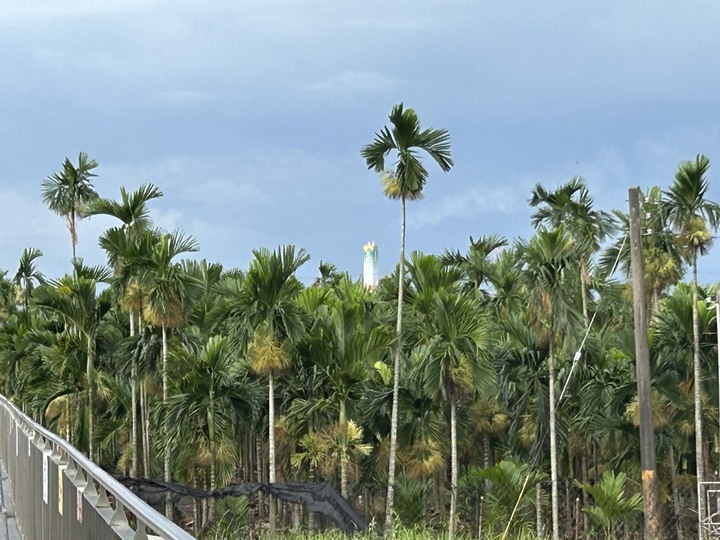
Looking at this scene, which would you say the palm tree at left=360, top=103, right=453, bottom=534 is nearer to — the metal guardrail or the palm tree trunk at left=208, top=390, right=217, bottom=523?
the palm tree trunk at left=208, top=390, right=217, bottom=523

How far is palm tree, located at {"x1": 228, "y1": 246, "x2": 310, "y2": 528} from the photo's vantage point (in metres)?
34.0

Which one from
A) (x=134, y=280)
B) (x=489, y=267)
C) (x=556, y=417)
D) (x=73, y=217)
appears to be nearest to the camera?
(x=134, y=280)

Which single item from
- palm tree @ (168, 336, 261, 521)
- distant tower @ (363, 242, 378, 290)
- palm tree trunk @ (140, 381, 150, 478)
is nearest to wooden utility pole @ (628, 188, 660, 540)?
palm tree @ (168, 336, 261, 521)

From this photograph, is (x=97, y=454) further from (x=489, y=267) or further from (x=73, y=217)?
(x=73, y=217)

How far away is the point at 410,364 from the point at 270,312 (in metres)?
9.02

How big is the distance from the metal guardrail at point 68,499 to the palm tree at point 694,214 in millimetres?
29580

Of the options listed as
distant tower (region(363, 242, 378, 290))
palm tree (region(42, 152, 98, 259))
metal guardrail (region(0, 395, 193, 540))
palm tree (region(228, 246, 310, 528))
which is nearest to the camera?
metal guardrail (region(0, 395, 193, 540))

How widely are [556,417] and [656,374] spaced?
4.61 m

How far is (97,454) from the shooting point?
5491 centimetres

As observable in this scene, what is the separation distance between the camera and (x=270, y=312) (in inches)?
1348

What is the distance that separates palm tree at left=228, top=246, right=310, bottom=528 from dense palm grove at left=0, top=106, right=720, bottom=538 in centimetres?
6

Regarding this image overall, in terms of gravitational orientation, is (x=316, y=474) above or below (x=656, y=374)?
below

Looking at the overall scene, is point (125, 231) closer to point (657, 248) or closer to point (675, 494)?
point (657, 248)

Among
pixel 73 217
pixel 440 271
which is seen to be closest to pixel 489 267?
pixel 440 271
